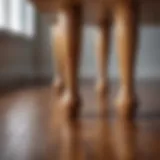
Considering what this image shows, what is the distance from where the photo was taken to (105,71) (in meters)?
1.71

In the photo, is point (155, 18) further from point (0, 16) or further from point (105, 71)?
point (0, 16)

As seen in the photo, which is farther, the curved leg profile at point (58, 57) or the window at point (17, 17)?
the window at point (17, 17)

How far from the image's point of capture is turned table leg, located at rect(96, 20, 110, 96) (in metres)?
1.65

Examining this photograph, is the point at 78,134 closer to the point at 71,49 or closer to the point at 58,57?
the point at 71,49

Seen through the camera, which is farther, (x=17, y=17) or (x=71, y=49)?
(x=17, y=17)

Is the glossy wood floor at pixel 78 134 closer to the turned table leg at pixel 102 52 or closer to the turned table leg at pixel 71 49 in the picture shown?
the turned table leg at pixel 71 49

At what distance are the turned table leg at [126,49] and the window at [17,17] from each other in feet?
2.47

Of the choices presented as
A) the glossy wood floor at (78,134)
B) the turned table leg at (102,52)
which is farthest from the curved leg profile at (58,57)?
the glossy wood floor at (78,134)

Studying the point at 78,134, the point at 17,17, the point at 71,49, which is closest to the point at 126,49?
the point at 71,49

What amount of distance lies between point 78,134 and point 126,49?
260 mm

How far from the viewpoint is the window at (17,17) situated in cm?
179

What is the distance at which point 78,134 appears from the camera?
0.81 meters

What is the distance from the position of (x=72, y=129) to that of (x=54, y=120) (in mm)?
134

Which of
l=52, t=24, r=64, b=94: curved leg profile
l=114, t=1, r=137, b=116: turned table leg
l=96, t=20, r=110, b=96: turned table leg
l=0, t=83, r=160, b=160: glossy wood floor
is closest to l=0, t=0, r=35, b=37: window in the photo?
l=52, t=24, r=64, b=94: curved leg profile
